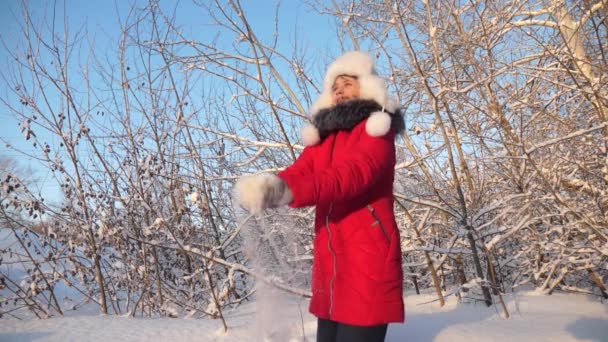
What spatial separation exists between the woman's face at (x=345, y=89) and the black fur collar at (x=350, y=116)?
0.08 meters

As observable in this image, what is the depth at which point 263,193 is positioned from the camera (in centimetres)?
106

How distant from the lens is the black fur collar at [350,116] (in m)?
1.43

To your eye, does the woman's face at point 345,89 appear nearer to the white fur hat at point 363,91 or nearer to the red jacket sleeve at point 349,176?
the white fur hat at point 363,91

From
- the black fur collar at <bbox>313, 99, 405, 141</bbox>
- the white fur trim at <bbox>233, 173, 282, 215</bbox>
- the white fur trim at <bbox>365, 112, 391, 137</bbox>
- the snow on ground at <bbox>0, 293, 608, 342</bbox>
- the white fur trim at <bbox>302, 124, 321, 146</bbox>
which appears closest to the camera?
the white fur trim at <bbox>233, 173, 282, 215</bbox>

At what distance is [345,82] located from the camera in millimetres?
1619

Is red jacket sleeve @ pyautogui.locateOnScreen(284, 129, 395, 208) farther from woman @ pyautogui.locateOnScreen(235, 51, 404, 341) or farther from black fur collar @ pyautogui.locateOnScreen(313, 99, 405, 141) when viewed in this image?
black fur collar @ pyautogui.locateOnScreen(313, 99, 405, 141)

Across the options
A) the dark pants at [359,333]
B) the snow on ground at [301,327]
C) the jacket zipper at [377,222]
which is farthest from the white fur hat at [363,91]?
the snow on ground at [301,327]

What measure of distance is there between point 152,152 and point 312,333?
2.66 metres

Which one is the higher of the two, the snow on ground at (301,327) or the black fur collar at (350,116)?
the black fur collar at (350,116)

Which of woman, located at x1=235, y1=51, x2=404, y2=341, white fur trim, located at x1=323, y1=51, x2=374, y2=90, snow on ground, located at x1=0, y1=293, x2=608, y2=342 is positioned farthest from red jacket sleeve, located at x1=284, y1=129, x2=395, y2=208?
snow on ground, located at x1=0, y1=293, x2=608, y2=342

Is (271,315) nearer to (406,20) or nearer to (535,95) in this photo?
(406,20)

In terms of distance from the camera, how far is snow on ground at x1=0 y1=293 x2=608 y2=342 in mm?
2025

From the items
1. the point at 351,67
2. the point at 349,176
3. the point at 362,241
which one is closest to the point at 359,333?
the point at 362,241

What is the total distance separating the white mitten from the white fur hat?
40 centimetres
